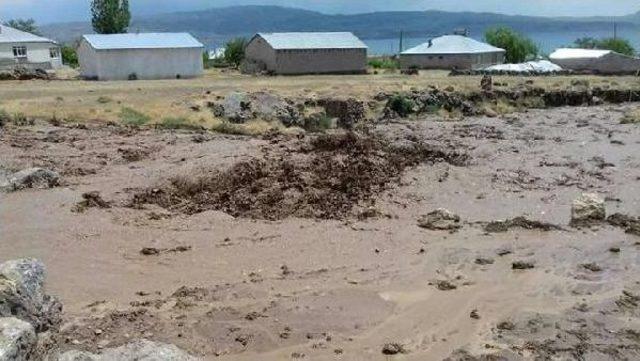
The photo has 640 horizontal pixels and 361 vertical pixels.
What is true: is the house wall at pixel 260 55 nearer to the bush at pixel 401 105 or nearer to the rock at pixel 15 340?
the bush at pixel 401 105

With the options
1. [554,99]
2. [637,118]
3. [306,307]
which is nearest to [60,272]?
[306,307]

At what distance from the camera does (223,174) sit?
2008 cm

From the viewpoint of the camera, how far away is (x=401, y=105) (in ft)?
128

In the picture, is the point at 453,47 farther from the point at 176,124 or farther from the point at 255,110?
the point at 176,124

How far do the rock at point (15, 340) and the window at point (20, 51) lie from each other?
71787 mm

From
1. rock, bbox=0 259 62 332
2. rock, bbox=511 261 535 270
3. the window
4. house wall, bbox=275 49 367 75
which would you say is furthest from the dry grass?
the window

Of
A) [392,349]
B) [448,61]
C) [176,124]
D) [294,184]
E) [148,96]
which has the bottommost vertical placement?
[392,349]

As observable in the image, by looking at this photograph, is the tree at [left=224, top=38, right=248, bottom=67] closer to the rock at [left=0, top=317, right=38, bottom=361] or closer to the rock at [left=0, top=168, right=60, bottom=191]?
the rock at [left=0, top=168, right=60, bottom=191]

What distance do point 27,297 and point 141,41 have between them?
5415 cm

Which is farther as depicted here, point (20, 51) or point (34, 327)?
point (20, 51)

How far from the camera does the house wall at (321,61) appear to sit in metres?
63.8

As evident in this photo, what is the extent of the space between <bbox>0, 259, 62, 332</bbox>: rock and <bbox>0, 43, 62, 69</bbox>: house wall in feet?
214

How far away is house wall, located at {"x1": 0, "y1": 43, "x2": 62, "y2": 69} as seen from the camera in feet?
234

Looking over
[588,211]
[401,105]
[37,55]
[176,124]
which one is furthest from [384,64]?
[588,211]
